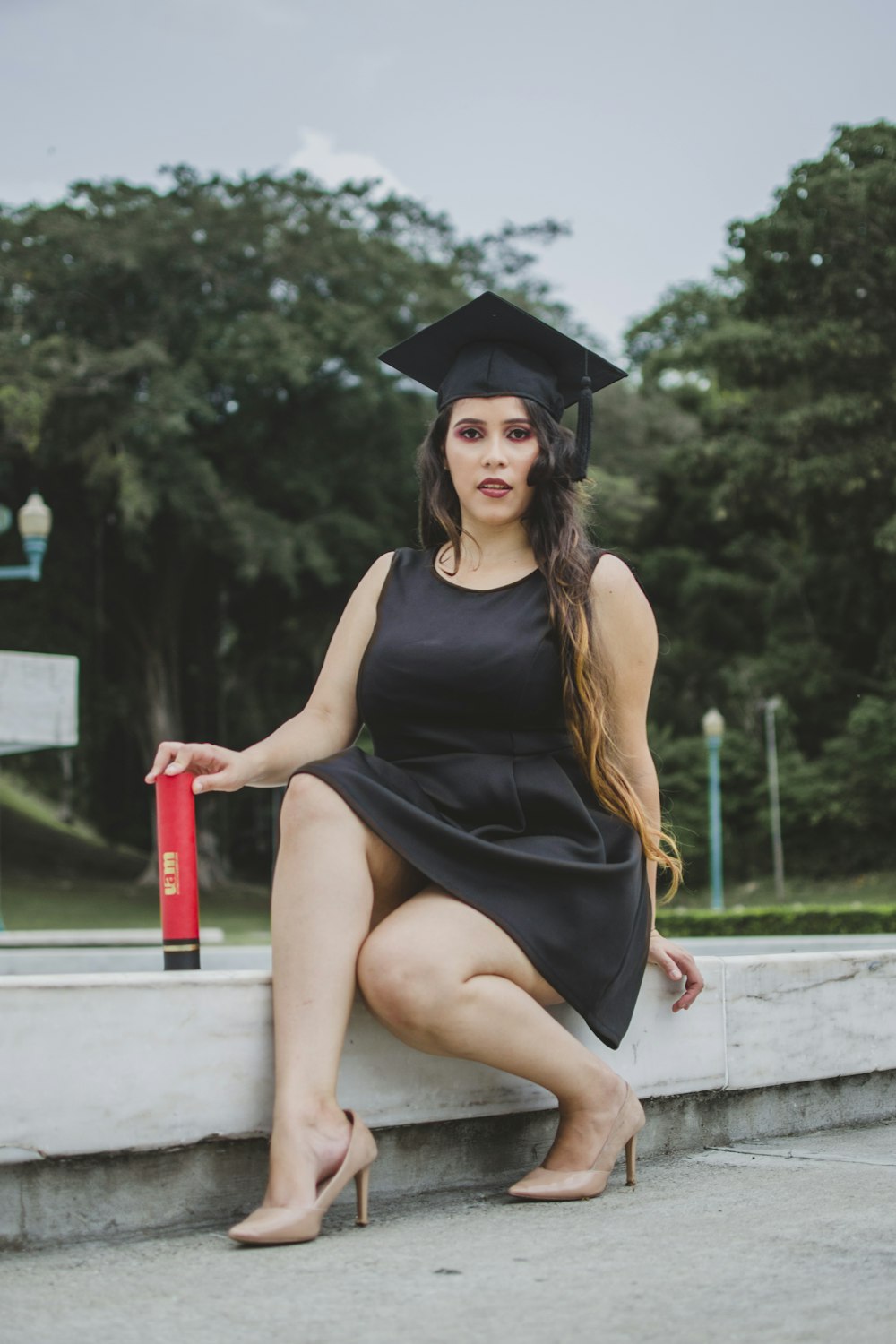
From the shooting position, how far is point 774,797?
26422mm

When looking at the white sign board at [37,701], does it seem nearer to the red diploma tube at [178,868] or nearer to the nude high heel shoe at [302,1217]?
the red diploma tube at [178,868]

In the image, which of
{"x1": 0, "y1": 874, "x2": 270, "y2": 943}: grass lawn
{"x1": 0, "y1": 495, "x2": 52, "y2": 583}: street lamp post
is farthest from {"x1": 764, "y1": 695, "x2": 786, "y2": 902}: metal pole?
{"x1": 0, "y1": 495, "x2": 52, "y2": 583}: street lamp post

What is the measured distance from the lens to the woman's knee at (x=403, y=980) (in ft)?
7.99

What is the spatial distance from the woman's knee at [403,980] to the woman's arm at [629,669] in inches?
24.2

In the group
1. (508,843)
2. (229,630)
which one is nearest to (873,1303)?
(508,843)

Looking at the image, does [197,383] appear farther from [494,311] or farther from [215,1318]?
[215,1318]

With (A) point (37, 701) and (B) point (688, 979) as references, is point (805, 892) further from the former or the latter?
(B) point (688, 979)

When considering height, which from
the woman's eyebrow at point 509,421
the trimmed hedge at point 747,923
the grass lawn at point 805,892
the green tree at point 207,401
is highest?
the green tree at point 207,401

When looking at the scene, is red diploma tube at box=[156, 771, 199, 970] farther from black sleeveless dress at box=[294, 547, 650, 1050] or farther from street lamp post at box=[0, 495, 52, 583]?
street lamp post at box=[0, 495, 52, 583]

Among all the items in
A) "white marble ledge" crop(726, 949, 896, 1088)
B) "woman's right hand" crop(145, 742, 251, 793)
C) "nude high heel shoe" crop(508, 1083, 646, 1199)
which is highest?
"woman's right hand" crop(145, 742, 251, 793)

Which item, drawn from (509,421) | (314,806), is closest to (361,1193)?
(314,806)

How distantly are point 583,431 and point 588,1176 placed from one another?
1.43 m

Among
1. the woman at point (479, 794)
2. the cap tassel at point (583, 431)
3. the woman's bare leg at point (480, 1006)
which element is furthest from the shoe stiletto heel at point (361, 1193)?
the cap tassel at point (583, 431)

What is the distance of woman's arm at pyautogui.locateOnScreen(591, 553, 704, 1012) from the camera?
9.59 feet
